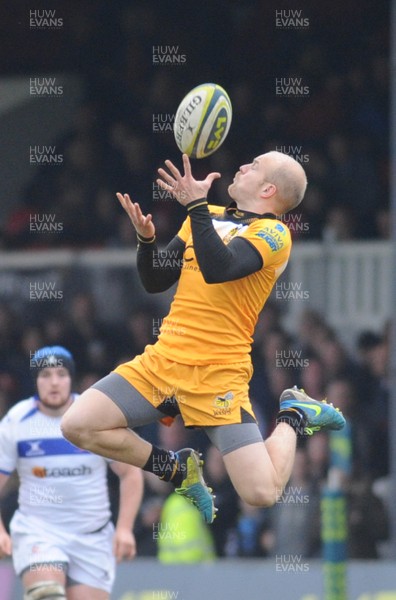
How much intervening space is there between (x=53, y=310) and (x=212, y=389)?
20.7 feet

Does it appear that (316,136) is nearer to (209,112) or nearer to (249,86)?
(249,86)

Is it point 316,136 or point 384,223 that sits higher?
point 316,136

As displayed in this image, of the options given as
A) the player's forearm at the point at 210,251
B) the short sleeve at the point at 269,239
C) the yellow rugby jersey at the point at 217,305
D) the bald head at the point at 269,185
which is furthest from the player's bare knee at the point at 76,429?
the bald head at the point at 269,185

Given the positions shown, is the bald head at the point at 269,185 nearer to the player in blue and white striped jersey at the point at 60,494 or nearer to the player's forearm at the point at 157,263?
the player's forearm at the point at 157,263

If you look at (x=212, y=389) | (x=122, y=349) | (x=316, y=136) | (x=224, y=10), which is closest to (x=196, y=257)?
(x=212, y=389)

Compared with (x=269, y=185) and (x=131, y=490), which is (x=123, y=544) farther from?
(x=269, y=185)

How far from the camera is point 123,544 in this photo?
908 cm

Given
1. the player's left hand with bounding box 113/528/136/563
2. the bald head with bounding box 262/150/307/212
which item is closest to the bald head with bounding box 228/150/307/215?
the bald head with bounding box 262/150/307/212

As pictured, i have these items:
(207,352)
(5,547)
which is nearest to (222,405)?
(207,352)

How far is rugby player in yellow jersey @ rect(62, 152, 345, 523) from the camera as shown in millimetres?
7102

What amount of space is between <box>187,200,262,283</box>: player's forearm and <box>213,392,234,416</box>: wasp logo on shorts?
59 cm

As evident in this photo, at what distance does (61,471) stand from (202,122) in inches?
113

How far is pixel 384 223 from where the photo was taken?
13055 mm

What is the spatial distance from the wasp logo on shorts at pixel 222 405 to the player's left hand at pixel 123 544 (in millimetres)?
2126
